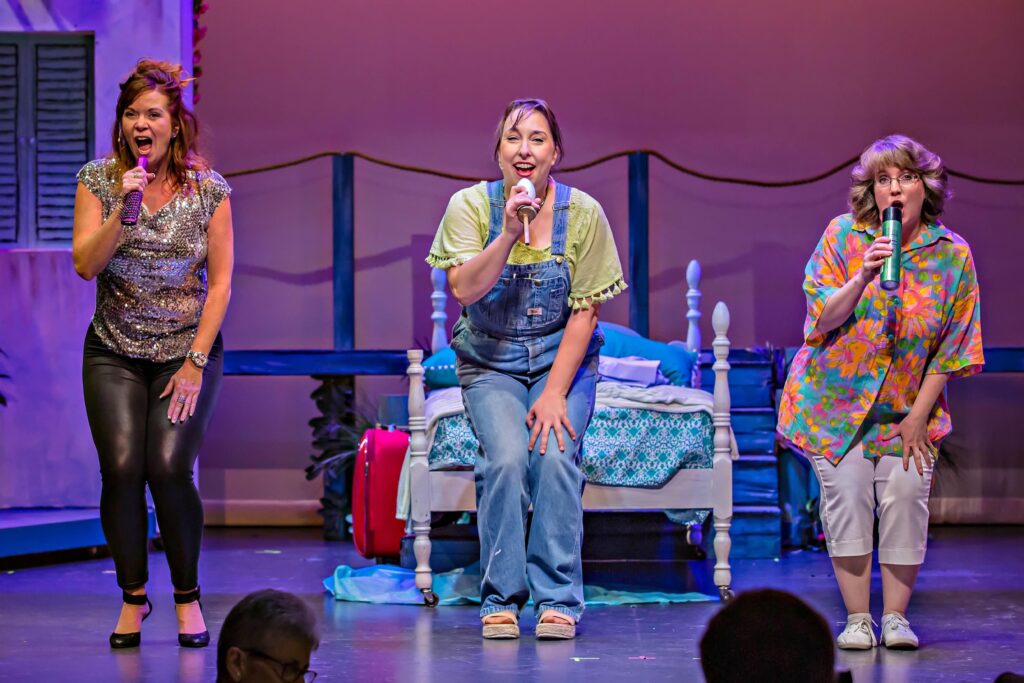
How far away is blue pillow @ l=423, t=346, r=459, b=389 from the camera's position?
18.4 feet

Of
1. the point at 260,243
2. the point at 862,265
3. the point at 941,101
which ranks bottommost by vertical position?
the point at 862,265

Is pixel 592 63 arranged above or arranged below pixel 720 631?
above

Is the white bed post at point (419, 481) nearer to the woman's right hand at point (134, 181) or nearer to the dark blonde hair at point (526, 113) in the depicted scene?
the dark blonde hair at point (526, 113)

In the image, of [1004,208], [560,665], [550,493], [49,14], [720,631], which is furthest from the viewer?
[1004,208]

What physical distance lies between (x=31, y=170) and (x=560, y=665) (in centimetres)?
380

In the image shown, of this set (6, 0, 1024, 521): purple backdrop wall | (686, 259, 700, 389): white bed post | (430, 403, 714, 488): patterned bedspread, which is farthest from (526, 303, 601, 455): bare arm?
(6, 0, 1024, 521): purple backdrop wall

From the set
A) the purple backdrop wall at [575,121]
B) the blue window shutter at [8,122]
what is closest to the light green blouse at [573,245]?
the blue window shutter at [8,122]

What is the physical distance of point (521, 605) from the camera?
12.4 ft

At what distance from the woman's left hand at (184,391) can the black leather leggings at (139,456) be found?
2 cm

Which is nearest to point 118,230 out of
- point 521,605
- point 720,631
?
A: point 521,605

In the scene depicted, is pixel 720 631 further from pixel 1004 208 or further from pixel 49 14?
pixel 1004 208

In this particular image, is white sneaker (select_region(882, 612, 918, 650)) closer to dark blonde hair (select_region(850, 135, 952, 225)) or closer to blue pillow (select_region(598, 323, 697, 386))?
dark blonde hair (select_region(850, 135, 952, 225))

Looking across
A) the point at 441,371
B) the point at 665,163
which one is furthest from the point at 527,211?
the point at 665,163

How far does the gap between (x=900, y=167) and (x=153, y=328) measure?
203cm
